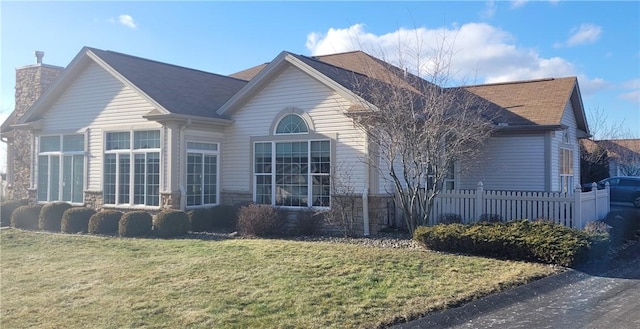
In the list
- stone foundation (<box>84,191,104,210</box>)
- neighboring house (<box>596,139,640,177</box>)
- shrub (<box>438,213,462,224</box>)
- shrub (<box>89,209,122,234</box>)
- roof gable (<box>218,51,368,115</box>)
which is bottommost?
shrub (<box>89,209,122,234</box>)

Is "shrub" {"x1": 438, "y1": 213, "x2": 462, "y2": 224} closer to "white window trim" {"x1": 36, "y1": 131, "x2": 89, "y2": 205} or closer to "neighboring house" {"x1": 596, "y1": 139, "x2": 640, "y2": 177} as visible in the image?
"white window trim" {"x1": 36, "y1": 131, "x2": 89, "y2": 205}

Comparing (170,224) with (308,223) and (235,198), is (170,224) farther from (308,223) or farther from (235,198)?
(308,223)

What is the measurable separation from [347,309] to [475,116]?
383 inches

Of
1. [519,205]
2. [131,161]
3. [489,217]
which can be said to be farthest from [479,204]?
[131,161]

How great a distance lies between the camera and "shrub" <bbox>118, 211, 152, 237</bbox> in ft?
49.2

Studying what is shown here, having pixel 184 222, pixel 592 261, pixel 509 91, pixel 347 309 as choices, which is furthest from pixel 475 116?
pixel 347 309

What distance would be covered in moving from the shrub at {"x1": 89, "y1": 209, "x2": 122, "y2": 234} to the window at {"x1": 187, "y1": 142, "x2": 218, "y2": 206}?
7.36 ft

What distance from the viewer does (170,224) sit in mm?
14891

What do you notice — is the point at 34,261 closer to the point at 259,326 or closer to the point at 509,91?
the point at 259,326

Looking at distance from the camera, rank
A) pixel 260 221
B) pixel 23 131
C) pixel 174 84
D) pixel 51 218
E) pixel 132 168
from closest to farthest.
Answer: pixel 260 221 < pixel 51 218 < pixel 132 168 < pixel 174 84 < pixel 23 131

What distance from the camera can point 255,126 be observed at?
1714 centimetres

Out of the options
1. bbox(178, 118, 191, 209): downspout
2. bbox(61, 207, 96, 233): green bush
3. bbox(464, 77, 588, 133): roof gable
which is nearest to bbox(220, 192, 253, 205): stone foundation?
bbox(178, 118, 191, 209): downspout

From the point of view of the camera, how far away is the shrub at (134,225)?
49.2 feet

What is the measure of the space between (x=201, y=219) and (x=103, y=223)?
2.70 m
